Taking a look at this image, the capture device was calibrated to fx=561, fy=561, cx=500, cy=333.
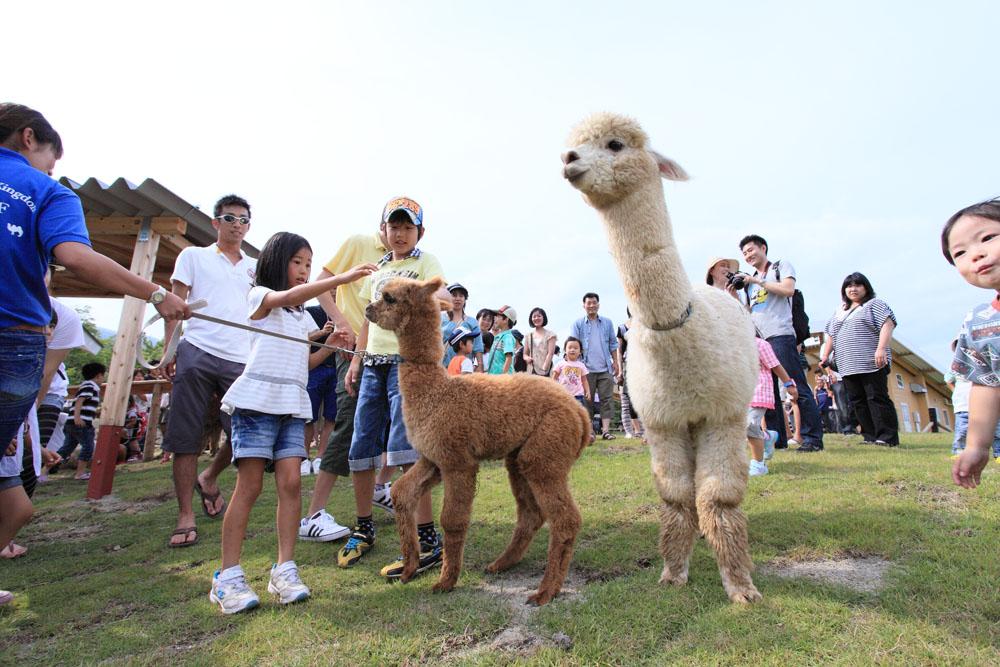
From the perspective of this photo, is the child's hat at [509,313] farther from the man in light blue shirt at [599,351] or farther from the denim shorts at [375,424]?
the denim shorts at [375,424]

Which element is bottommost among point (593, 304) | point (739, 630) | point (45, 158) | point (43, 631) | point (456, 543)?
point (43, 631)

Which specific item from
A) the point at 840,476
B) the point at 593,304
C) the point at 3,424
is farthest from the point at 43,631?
the point at 593,304

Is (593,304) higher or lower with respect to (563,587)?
higher

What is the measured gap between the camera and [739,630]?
2289 millimetres

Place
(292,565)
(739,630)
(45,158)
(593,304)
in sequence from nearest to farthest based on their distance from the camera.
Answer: (739,630) → (45,158) → (292,565) → (593,304)

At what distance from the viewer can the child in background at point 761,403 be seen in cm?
521

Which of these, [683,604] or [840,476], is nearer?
[683,604]

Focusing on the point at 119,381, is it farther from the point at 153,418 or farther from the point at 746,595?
the point at 746,595

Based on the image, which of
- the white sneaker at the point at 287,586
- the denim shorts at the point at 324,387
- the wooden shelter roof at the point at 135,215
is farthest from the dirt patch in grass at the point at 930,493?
the wooden shelter roof at the point at 135,215

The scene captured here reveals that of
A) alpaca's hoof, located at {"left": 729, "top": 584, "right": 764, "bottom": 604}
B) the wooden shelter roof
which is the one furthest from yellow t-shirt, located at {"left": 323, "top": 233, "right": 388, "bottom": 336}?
the wooden shelter roof

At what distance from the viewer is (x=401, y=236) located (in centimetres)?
402

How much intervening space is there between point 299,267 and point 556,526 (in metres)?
2.21

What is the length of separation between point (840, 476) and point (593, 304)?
17.4ft

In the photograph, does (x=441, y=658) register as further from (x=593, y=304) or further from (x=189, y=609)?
(x=593, y=304)
